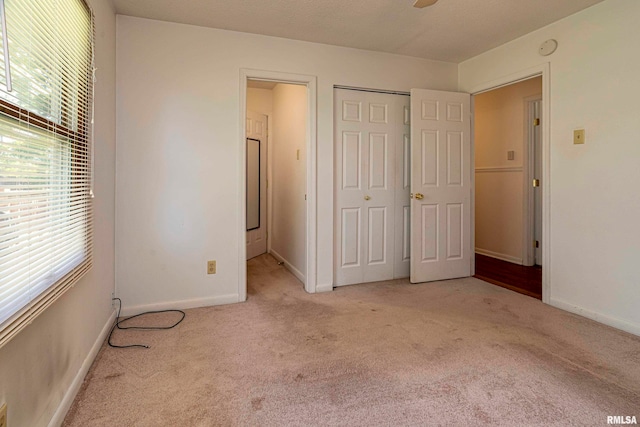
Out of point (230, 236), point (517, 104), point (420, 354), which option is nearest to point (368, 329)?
point (420, 354)

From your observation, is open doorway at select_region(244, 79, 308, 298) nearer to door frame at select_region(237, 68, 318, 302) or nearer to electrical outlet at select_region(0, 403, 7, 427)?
door frame at select_region(237, 68, 318, 302)

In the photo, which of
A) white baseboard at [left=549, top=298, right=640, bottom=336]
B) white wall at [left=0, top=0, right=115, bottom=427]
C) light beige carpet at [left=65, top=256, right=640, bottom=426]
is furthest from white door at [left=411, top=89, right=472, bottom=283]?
white wall at [left=0, top=0, right=115, bottom=427]

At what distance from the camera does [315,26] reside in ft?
8.86

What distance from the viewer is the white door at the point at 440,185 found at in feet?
11.0

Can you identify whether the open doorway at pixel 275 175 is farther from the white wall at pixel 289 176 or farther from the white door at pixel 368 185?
the white door at pixel 368 185

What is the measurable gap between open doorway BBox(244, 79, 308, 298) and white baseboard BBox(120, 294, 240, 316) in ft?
2.68

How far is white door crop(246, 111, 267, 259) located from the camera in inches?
181

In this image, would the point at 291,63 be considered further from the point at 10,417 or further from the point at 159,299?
the point at 10,417

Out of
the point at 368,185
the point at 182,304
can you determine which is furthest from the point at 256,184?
the point at 182,304

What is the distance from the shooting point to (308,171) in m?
3.09

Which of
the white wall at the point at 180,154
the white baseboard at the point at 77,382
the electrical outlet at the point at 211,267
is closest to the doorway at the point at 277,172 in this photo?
the white wall at the point at 180,154

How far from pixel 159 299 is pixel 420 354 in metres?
2.01

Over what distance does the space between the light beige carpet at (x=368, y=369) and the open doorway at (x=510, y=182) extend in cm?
149

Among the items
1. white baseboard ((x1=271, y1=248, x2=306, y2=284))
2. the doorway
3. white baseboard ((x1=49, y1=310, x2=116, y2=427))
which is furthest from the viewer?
the doorway
